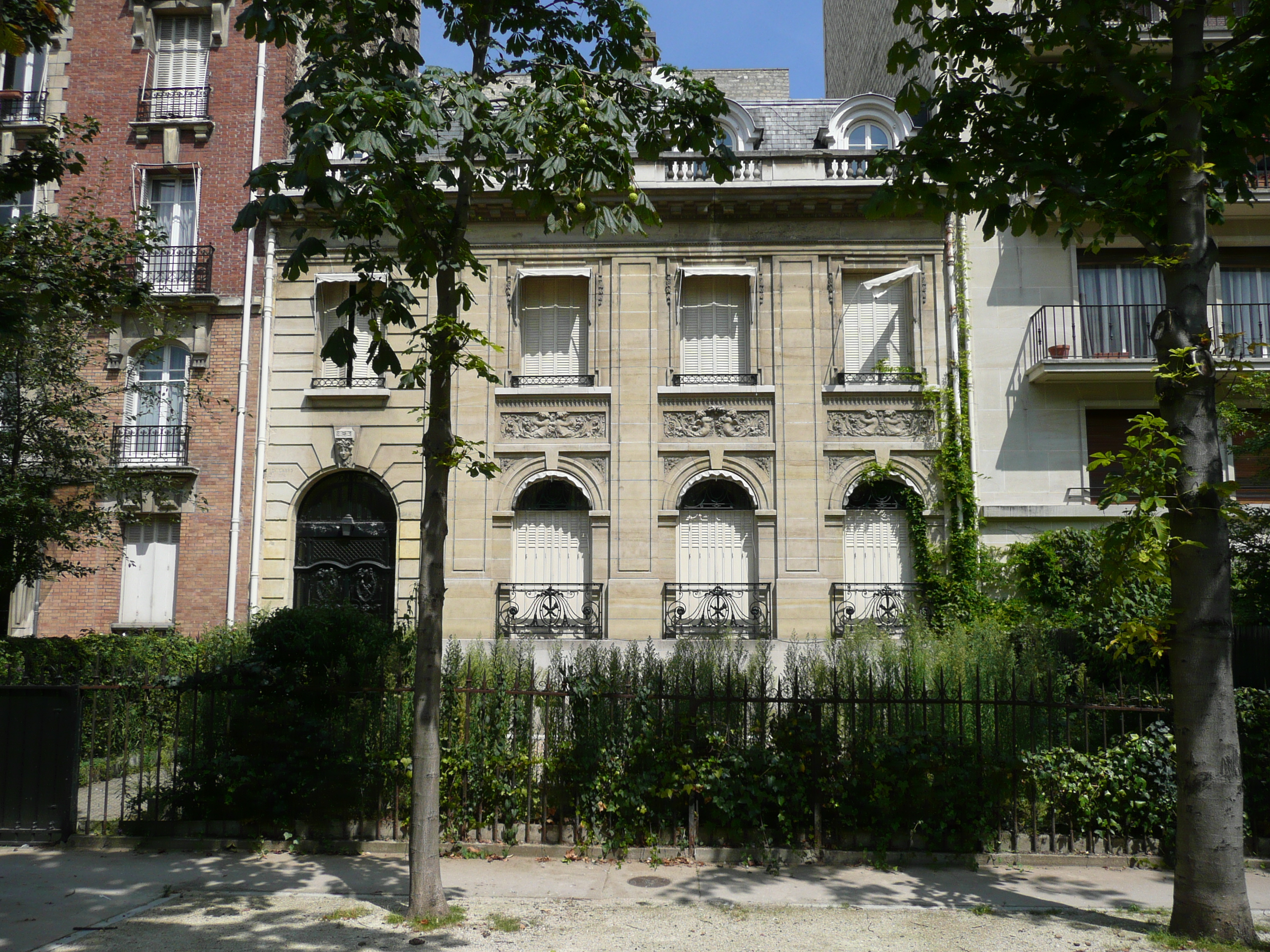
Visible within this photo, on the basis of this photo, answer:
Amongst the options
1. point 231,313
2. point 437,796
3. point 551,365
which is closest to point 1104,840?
point 437,796

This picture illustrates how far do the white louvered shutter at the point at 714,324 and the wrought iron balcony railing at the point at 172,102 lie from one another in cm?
1076

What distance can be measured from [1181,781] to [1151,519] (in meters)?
1.94

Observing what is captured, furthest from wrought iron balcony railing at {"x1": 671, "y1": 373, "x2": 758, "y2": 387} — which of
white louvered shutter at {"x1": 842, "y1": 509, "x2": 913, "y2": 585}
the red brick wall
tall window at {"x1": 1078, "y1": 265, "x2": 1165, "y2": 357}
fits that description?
the red brick wall

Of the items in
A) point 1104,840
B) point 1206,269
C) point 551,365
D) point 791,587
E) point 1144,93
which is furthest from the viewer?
point 551,365

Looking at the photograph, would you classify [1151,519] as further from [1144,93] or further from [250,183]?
[250,183]

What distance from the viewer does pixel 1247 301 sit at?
59.3 ft

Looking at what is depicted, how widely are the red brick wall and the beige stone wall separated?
0.83 meters

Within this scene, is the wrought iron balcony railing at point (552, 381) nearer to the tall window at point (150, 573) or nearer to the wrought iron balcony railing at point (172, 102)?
the tall window at point (150, 573)

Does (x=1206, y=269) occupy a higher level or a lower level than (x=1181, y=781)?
higher

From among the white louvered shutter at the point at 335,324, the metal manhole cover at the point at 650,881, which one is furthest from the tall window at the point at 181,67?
the metal manhole cover at the point at 650,881

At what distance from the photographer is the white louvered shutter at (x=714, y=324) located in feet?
58.6

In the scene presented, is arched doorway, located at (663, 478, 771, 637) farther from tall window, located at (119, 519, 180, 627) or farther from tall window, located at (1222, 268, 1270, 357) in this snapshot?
tall window, located at (1222, 268, 1270, 357)

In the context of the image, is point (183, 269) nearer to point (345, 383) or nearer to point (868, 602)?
point (345, 383)

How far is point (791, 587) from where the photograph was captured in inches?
659
